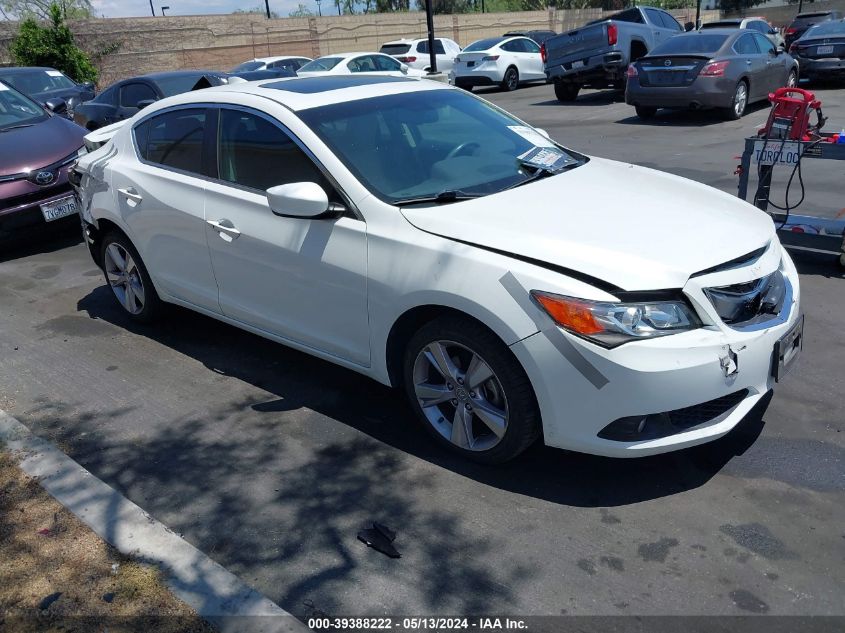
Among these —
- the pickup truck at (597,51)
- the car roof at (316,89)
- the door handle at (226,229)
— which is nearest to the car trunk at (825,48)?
the pickup truck at (597,51)

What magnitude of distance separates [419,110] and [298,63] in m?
19.5

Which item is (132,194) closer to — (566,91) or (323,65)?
(323,65)

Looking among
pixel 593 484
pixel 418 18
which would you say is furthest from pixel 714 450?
pixel 418 18

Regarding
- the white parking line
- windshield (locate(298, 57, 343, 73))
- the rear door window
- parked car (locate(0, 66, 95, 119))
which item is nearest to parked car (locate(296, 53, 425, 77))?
windshield (locate(298, 57, 343, 73))

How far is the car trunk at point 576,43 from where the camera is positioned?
16.7 metres

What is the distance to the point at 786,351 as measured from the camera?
350cm

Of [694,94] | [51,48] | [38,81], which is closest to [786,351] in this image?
[694,94]

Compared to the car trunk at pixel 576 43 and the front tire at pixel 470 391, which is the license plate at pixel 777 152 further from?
the car trunk at pixel 576 43

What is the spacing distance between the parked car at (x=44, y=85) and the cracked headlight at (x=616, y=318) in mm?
14696

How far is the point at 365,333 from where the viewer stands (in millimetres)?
3869

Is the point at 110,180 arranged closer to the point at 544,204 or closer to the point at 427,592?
the point at 544,204

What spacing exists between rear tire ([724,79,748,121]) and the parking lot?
28.1 ft

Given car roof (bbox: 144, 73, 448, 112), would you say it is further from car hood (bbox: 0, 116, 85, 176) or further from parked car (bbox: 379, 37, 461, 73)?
parked car (bbox: 379, 37, 461, 73)

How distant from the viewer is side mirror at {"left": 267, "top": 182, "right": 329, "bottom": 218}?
3770 mm
